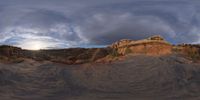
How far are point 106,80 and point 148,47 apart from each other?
5819 millimetres

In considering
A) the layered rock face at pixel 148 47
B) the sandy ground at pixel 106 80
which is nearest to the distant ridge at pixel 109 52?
the layered rock face at pixel 148 47

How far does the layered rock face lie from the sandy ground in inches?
47.0

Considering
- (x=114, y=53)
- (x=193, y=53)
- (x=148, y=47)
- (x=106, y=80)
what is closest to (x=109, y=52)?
(x=114, y=53)

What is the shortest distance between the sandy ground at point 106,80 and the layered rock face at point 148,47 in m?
1.19

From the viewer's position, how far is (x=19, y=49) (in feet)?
96.5

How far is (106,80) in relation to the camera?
2458 cm

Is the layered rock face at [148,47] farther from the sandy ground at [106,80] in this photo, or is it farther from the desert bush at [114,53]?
the sandy ground at [106,80]

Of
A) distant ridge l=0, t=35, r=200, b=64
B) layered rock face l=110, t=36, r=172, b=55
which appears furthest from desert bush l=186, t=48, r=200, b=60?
layered rock face l=110, t=36, r=172, b=55

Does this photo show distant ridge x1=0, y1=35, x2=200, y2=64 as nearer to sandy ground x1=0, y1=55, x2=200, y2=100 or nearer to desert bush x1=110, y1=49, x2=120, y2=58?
desert bush x1=110, y1=49, x2=120, y2=58

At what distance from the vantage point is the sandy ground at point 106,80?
2222cm

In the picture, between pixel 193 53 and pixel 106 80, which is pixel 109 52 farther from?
pixel 193 53

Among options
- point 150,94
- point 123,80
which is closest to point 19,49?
point 123,80

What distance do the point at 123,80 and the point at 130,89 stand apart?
4.33 feet

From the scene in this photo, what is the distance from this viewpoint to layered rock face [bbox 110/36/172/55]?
28734 mm
